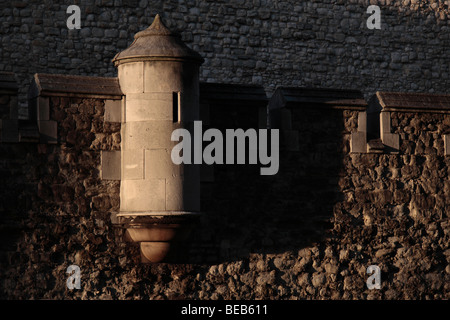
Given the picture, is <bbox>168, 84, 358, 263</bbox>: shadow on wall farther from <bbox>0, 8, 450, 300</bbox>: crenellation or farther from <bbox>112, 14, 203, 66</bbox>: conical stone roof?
<bbox>112, 14, 203, 66</bbox>: conical stone roof

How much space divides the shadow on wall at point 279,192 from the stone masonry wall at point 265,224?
0.04ft

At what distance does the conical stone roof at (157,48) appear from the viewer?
10.5 metres

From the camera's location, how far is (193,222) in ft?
34.3

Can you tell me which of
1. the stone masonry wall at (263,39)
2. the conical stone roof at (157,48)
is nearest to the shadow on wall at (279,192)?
the conical stone roof at (157,48)

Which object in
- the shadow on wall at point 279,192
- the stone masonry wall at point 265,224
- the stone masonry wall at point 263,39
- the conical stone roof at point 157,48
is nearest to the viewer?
the stone masonry wall at point 265,224

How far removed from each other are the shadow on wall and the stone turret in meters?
0.42

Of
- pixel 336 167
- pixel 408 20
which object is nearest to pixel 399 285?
pixel 336 167

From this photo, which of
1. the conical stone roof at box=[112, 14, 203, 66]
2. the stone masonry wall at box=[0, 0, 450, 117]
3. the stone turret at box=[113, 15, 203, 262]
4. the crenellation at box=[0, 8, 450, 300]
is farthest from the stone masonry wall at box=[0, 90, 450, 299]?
the stone masonry wall at box=[0, 0, 450, 117]

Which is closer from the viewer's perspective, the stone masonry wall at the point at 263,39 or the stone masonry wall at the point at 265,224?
the stone masonry wall at the point at 265,224

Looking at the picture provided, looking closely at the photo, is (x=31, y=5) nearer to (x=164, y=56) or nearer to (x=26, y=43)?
(x=26, y=43)

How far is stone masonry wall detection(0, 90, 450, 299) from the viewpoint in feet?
33.8

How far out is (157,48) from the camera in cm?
1048

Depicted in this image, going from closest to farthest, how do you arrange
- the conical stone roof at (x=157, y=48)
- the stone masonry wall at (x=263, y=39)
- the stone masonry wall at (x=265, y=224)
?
the stone masonry wall at (x=265, y=224) < the conical stone roof at (x=157, y=48) < the stone masonry wall at (x=263, y=39)

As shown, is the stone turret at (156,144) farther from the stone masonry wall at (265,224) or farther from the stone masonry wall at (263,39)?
the stone masonry wall at (263,39)
